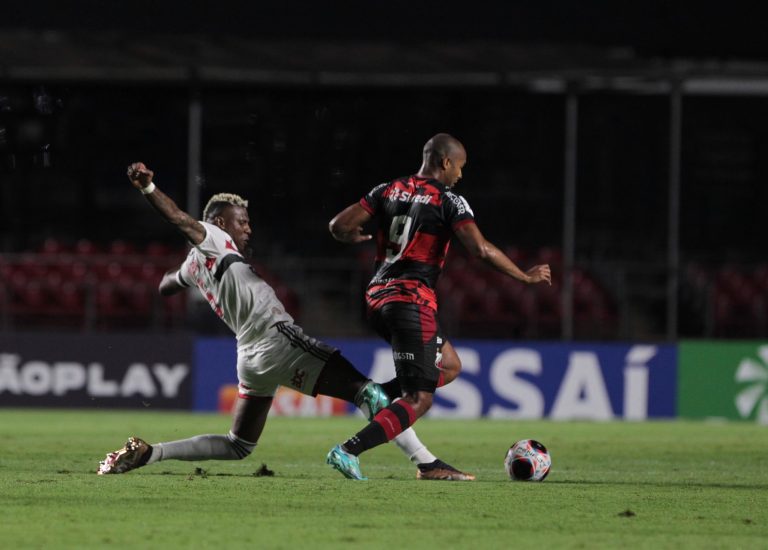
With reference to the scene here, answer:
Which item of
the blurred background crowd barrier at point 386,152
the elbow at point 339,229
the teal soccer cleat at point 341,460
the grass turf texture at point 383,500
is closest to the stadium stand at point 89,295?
the blurred background crowd barrier at point 386,152

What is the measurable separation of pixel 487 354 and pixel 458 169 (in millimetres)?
9044

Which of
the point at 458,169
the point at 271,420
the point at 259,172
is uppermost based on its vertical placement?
the point at 259,172

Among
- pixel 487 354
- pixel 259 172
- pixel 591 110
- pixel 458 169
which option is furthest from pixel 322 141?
pixel 458 169

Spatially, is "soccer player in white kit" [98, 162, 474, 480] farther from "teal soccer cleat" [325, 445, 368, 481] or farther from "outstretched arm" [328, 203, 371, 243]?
"outstretched arm" [328, 203, 371, 243]

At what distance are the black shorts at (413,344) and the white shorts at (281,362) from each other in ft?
1.37

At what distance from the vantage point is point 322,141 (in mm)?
26016

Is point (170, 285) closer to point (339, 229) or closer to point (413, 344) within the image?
point (339, 229)

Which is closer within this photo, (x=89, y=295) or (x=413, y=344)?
(x=413, y=344)

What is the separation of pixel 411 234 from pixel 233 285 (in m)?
1.12

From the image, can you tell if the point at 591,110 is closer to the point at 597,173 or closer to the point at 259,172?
the point at 597,173

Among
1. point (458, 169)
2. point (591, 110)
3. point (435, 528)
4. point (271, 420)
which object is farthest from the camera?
point (591, 110)

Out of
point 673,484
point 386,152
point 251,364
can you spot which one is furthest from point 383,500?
point 386,152

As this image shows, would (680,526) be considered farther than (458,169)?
No

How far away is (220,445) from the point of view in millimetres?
8852
